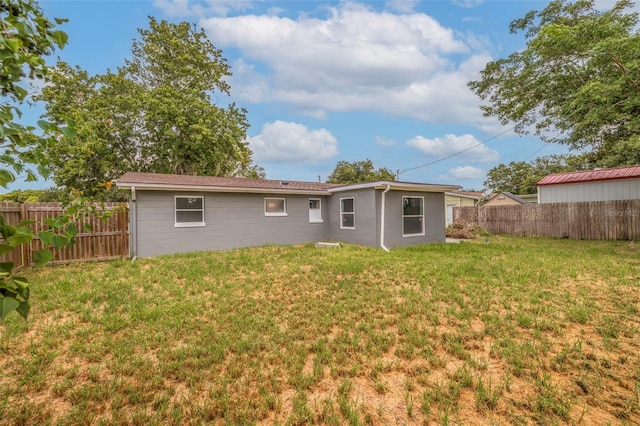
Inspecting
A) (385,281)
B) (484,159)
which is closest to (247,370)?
(385,281)

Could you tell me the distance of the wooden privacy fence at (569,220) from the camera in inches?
487

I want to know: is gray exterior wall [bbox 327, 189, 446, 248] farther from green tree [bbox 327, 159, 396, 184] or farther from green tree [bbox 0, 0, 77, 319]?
green tree [bbox 327, 159, 396, 184]

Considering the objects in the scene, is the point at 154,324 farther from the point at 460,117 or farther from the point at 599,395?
the point at 460,117

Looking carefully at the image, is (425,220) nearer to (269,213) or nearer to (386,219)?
(386,219)

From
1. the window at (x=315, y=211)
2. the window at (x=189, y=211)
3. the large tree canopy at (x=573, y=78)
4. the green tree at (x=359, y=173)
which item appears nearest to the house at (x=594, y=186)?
the large tree canopy at (x=573, y=78)

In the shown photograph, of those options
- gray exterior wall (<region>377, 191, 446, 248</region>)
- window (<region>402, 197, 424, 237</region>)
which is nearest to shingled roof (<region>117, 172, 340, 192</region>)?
gray exterior wall (<region>377, 191, 446, 248</region>)

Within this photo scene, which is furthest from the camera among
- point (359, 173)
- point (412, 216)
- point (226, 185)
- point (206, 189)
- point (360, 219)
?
point (359, 173)

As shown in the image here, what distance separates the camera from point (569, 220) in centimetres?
1377

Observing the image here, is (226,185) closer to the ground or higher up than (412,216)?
higher up

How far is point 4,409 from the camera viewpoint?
2596 mm

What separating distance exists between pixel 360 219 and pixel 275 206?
3486mm

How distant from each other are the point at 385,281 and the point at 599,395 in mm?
3767

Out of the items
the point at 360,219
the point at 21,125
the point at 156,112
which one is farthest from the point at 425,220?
the point at 156,112

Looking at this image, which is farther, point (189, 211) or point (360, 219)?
point (360, 219)
